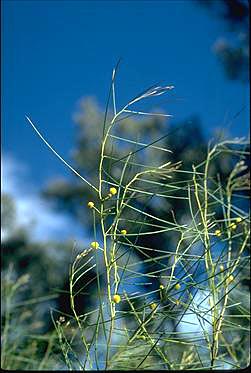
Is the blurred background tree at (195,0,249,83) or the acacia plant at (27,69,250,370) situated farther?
the blurred background tree at (195,0,249,83)

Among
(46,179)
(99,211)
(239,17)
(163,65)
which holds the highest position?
(239,17)

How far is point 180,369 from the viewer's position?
59cm

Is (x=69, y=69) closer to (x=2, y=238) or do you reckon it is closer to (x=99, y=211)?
(x=2, y=238)

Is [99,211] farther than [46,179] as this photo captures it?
No

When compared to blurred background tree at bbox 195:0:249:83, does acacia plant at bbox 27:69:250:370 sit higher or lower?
lower

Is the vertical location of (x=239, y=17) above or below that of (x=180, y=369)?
above

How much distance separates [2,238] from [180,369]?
55.4 inches

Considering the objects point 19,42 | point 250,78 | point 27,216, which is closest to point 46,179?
point 27,216

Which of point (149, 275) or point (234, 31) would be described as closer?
point (149, 275)

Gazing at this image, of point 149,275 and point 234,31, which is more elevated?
point 234,31

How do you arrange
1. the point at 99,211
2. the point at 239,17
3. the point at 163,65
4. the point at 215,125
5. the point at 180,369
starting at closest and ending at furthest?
the point at 99,211
the point at 180,369
the point at 163,65
the point at 215,125
the point at 239,17

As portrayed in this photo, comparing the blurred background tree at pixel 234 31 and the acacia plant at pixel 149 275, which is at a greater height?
the blurred background tree at pixel 234 31

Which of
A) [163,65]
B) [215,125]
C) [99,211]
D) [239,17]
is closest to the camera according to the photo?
[99,211]

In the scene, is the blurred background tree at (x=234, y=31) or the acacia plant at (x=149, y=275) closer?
the acacia plant at (x=149, y=275)
